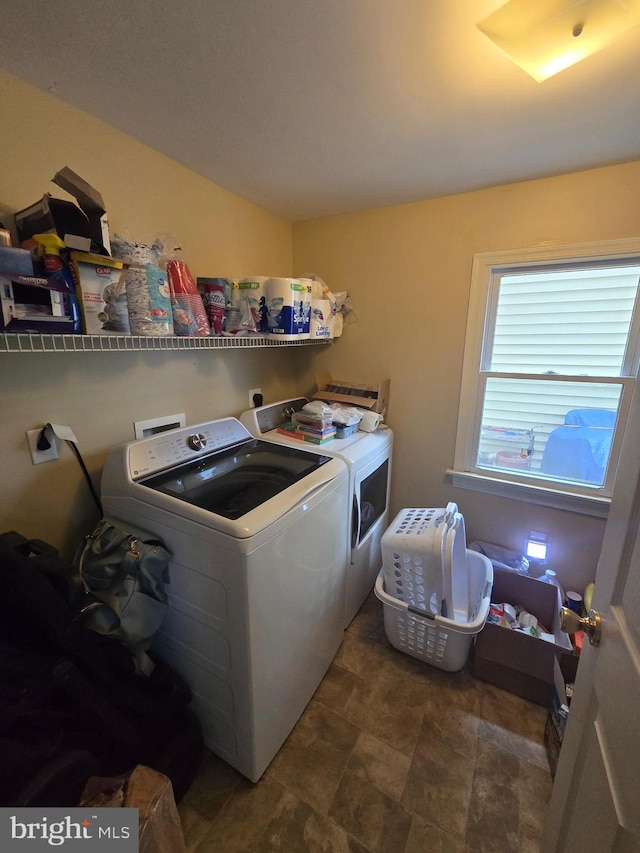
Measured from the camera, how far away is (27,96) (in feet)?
3.28

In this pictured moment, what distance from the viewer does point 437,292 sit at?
6.10 feet

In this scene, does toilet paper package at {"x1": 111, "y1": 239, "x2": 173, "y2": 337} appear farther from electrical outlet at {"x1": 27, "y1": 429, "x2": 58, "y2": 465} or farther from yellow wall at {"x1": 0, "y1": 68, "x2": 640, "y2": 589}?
electrical outlet at {"x1": 27, "y1": 429, "x2": 58, "y2": 465}

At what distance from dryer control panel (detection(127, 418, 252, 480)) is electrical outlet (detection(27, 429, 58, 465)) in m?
0.25

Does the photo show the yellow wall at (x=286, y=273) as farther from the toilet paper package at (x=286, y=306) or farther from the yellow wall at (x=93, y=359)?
the toilet paper package at (x=286, y=306)

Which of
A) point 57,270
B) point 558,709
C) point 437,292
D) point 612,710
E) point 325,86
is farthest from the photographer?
point 437,292

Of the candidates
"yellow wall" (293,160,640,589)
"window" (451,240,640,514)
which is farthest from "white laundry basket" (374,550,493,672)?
"window" (451,240,640,514)

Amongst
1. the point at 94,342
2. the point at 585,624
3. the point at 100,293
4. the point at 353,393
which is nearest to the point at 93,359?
the point at 94,342

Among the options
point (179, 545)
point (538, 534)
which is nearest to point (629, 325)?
point (538, 534)

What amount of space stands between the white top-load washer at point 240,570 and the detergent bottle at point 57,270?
1.71 ft

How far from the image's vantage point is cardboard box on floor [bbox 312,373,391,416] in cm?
205

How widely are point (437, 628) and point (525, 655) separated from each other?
15.3 inches

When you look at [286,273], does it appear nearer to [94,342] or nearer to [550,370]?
[94,342]

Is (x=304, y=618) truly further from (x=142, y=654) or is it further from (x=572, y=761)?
(x=572, y=761)

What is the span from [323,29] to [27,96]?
35.6 inches
